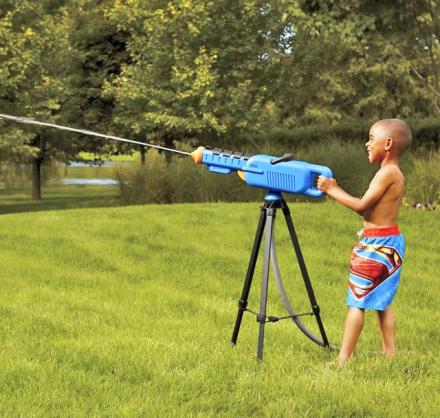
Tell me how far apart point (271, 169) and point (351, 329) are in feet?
4.03

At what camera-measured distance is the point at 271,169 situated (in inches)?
174

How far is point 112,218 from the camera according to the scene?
38.2ft

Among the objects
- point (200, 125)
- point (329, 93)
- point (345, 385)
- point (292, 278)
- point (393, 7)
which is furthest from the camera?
point (329, 93)

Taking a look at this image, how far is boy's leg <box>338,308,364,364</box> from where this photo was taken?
15.0 feet

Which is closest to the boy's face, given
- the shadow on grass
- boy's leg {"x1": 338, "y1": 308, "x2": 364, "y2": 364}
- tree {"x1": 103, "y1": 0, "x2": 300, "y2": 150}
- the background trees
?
boy's leg {"x1": 338, "y1": 308, "x2": 364, "y2": 364}

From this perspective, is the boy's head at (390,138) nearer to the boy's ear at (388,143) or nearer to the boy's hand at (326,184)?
the boy's ear at (388,143)

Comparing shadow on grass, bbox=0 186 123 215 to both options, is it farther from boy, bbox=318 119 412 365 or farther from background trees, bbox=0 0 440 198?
boy, bbox=318 119 412 365

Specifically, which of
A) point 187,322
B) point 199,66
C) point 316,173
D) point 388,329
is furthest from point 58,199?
point 316,173

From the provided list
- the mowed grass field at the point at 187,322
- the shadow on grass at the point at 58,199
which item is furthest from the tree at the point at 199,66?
the mowed grass field at the point at 187,322

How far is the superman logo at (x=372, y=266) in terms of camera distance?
447cm

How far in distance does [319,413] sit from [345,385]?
0.39 m

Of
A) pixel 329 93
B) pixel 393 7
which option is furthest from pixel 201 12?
pixel 329 93

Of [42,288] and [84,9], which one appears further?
[84,9]

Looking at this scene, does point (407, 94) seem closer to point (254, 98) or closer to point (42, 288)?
point (254, 98)
